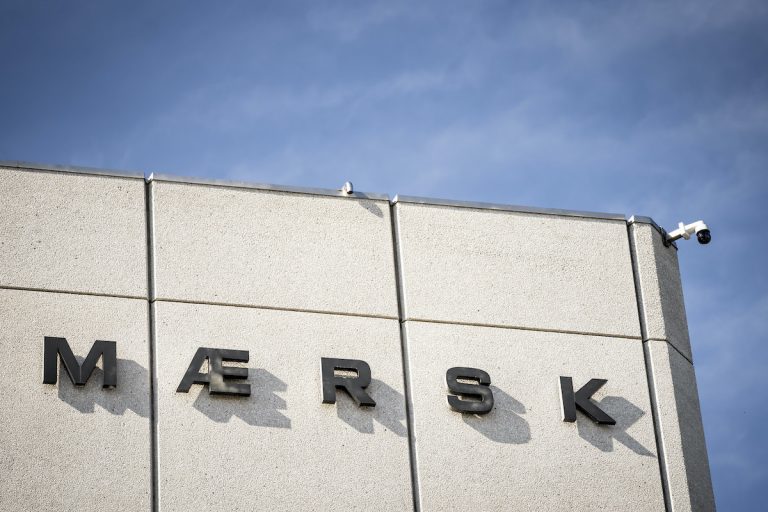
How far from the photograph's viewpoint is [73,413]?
13.1 m

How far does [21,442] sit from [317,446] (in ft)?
8.83

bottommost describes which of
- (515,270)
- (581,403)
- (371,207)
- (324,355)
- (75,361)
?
(581,403)

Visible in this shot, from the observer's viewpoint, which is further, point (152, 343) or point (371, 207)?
point (371, 207)

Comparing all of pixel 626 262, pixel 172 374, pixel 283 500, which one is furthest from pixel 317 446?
pixel 626 262

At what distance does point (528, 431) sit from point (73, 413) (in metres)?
4.39

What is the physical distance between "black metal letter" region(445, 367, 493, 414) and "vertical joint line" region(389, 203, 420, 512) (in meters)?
0.41

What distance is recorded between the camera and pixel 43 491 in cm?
1270

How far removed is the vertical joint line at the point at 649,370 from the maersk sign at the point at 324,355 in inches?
1.2

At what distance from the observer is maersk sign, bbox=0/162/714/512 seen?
1318 cm

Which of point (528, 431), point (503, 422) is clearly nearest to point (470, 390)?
point (503, 422)

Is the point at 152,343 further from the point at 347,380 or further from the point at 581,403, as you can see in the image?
the point at 581,403

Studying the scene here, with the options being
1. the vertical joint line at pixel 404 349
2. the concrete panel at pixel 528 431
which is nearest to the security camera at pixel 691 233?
the concrete panel at pixel 528 431

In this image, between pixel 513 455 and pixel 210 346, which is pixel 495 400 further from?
pixel 210 346

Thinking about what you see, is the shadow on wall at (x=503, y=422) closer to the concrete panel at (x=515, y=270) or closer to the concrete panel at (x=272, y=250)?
the concrete panel at (x=515, y=270)
